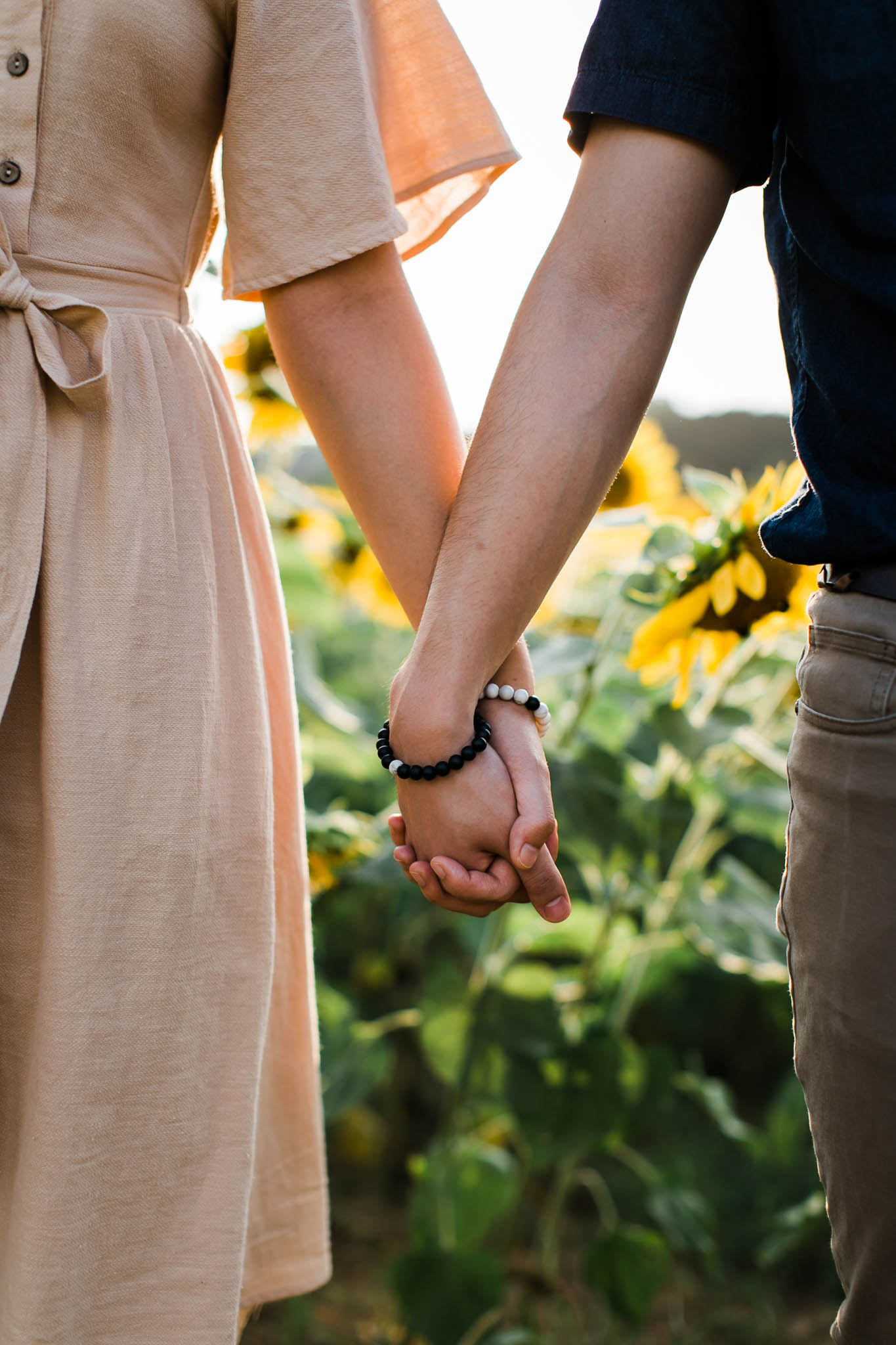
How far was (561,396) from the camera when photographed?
0.88m

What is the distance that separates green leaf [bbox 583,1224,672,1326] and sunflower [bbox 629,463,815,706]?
82cm

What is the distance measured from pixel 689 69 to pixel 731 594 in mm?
666

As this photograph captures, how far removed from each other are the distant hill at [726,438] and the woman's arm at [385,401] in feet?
8.85

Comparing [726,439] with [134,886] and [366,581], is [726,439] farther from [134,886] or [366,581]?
[134,886]

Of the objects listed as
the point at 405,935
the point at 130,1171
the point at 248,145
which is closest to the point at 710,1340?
the point at 405,935

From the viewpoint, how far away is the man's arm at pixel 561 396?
87 cm

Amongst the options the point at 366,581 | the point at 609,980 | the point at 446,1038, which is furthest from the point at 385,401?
the point at 366,581

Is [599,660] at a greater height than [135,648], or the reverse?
[135,648]

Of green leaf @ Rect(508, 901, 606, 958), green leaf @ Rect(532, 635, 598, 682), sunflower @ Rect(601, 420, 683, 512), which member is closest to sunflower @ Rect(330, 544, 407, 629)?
sunflower @ Rect(601, 420, 683, 512)

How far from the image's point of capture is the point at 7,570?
819 mm

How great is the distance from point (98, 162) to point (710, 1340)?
80.7 inches

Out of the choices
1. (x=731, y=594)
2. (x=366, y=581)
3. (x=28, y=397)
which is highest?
(x=28, y=397)

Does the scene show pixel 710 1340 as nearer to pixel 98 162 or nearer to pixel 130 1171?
pixel 130 1171

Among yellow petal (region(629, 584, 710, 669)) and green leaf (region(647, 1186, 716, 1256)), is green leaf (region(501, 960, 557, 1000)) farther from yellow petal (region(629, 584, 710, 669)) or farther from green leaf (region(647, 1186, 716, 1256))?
yellow petal (region(629, 584, 710, 669))
